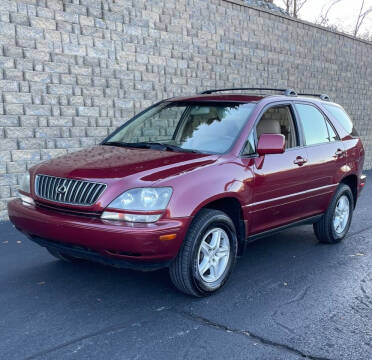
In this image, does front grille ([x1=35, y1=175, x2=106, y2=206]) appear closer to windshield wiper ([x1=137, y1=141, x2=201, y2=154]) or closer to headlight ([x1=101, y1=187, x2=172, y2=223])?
headlight ([x1=101, y1=187, x2=172, y2=223])

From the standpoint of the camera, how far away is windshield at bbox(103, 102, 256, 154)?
470 cm

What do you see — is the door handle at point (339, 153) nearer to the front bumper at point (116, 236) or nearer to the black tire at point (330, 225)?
the black tire at point (330, 225)

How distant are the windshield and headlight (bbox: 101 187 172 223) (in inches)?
38.9

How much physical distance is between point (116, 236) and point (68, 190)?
2.17 ft

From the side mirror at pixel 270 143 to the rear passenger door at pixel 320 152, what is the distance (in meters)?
0.92

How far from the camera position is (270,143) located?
15.1ft

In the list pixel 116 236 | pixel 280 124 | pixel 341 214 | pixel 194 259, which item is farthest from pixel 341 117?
pixel 116 236

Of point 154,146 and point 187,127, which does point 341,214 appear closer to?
point 187,127

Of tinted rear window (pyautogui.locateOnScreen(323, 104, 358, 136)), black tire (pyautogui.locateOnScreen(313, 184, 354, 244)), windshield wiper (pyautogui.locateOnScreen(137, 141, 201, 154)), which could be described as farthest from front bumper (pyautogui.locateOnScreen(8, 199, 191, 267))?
tinted rear window (pyautogui.locateOnScreen(323, 104, 358, 136))

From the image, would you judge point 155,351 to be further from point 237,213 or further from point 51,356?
point 237,213

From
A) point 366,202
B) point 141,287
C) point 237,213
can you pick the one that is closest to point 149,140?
point 237,213

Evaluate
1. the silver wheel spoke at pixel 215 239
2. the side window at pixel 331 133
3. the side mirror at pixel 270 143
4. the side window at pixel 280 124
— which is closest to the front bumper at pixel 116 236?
the silver wheel spoke at pixel 215 239

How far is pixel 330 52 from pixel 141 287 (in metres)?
13.1

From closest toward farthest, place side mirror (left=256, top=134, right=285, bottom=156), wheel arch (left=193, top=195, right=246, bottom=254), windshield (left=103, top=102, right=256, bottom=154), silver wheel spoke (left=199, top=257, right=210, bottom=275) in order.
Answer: silver wheel spoke (left=199, top=257, right=210, bottom=275), wheel arch (left=193, top=195, right=246, bottom=254), side mirror (left=256, top=134, right=285, bottom=156), windshield (left=103, top=102, right=256, bottom=154)
